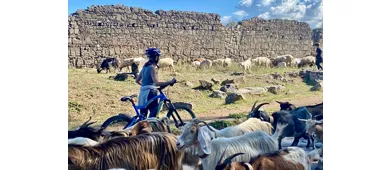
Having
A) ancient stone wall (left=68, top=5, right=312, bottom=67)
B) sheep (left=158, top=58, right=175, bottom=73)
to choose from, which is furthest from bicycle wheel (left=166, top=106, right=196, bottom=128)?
ancient stone wall (left=68, top=5, right=312, bottom=67)

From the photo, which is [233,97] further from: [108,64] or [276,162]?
[108,64]

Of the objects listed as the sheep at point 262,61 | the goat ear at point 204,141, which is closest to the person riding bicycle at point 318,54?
the sheep at point 262,61

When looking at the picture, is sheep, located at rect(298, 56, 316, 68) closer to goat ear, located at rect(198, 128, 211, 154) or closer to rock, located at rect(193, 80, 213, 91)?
rock, located at rect(193, 80, 213, 91)

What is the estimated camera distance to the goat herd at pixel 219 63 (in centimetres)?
660

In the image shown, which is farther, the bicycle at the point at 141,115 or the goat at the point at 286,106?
the goat at the point at 286,106

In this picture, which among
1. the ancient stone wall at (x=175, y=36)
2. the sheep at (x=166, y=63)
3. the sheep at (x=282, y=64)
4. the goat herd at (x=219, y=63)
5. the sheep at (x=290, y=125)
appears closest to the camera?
the sheep at (x=290, y=125)

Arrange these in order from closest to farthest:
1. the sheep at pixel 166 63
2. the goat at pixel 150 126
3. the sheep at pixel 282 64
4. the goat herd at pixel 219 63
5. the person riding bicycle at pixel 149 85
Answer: the goat at pixel 150 126, the person riding bicycle at pixel 149 85, the sheep at pixel 166 63, the goat herd at pixel 219 63, the sheep at pixel 282 64

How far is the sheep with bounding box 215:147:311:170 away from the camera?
547 cm

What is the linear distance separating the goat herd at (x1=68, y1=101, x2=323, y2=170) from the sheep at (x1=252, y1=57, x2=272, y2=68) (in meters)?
1.08

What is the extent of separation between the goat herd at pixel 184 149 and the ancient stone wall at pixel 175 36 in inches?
49.2

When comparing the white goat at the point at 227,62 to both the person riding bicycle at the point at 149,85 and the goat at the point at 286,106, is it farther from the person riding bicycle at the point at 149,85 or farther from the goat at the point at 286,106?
the person riding bicycle at the point at 149,85
